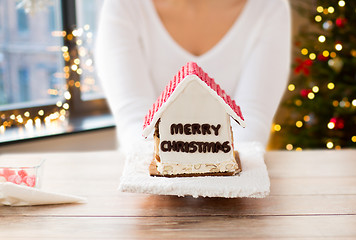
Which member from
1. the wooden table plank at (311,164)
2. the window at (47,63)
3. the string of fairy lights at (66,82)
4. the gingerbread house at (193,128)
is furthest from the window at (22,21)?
the gingerbread house at (193,128)

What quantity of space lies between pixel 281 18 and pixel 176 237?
38.7 inches

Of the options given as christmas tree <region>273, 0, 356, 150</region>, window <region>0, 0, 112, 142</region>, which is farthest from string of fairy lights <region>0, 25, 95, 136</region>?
christmas tree <region>273, 0, 356, 150</region>

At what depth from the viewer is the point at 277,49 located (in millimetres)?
1458

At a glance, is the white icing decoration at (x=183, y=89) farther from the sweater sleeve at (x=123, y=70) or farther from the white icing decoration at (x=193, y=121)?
the sweater sleeve at (x=123, y=70)

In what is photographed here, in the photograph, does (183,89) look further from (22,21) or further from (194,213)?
(22,21)

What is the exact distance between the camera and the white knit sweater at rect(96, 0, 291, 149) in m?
1.34

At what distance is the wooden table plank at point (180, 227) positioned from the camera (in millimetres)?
760

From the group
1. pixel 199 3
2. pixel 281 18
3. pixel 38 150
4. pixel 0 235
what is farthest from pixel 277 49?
pixel 38 150

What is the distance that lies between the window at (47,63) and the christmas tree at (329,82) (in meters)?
1.22

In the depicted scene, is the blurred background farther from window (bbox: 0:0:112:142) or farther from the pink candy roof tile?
the pink candy roof tile

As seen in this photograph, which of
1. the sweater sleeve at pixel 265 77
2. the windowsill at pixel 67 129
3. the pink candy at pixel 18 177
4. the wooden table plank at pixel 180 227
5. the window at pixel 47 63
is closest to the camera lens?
the wooden table plank at pixel 180 227

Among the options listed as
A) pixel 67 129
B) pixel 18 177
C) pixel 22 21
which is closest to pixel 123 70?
pixel 18 177

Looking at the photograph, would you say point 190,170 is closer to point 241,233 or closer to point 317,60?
point 241,233

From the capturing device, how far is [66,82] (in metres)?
2.82
